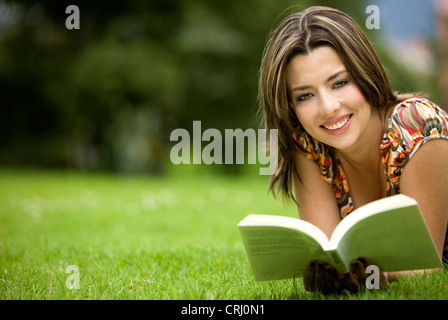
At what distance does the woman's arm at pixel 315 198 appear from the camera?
7.94ft

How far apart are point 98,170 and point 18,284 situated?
16.8 m

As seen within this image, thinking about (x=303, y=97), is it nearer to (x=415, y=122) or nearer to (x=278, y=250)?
(x=415, y=122)

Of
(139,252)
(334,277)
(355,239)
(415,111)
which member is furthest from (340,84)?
(139,252)

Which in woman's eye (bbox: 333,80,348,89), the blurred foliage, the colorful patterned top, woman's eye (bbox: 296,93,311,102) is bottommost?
the colorful patterned top

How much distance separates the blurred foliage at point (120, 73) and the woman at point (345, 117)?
11.4 meters

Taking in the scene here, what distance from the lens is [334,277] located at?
5.98 ft

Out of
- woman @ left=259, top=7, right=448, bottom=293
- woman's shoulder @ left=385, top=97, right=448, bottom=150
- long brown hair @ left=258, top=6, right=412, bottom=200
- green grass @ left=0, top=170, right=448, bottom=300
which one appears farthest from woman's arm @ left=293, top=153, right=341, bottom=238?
woman's shoulder @ left=385, top=97, right=448, bottom=150

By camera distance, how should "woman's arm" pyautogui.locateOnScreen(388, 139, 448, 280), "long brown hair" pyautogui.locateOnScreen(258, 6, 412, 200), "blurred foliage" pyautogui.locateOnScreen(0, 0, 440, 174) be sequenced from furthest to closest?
1. "blurred foliage" pyautogui.locateOnScreen(0, 0, 440, 174)
2. "long brown hair" pyautogui.locateOnScreen(258, 6, 412, 200)
3. "woman's arm" pyautogui.locateOnScreen(388, 139, 448, 280)

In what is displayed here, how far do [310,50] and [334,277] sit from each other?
973 mm

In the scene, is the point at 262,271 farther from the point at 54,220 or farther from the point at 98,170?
the point at 98,170

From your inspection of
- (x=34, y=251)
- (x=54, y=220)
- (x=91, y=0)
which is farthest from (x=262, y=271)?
(x=91, y=0)

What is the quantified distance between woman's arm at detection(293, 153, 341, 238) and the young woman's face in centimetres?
34

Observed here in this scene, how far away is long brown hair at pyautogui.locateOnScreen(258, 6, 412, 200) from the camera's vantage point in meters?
2.09

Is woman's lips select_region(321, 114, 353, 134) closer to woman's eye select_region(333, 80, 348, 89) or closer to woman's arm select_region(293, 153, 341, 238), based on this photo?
woman's eye select_region(333, 80, 348, 89)
